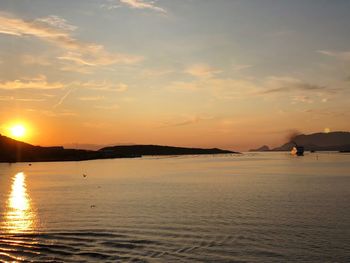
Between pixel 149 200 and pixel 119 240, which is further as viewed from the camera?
pixel 149 200

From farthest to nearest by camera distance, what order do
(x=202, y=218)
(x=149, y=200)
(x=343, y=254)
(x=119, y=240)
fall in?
1. (x=149, y=200)
2. (x=202, y=218)
3. (x=119, y=240)
4. (x=343, y=254)

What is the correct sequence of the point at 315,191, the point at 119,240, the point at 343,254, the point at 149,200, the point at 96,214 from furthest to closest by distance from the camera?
the point at 315,191 → the point at 149,200 → the point at 96,214 → the point at 119,240 → the point at 343,254

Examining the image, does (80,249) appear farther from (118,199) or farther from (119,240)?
(118,199)

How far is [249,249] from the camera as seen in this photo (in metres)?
27.0

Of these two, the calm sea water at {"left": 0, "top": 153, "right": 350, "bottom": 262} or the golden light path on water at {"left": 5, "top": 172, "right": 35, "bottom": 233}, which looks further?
the golden light path on water at {"left": 5, "top": 172, "right": 35, "bottom": 233}

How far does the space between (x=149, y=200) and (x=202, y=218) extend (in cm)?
1632

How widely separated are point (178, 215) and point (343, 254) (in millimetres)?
18591

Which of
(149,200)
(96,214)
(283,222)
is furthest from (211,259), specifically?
(149,200)

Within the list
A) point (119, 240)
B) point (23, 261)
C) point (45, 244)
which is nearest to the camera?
point (23, 261)

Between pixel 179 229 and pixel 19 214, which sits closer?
pixel 179 229

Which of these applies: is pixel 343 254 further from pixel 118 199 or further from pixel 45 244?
pixel 118 199

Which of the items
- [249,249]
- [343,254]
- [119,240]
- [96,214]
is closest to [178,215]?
[96,214]

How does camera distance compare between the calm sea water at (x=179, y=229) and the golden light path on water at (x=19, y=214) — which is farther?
the golden light path on water at (x=19, y=214)

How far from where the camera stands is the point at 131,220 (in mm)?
38188
